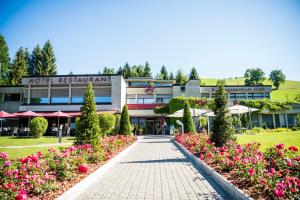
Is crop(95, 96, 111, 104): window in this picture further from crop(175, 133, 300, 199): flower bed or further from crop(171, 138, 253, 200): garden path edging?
crop(175, 133, 300, 199): flower bed

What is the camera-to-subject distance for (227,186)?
5477 mm

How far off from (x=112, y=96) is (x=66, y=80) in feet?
26.9

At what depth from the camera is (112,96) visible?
114ft

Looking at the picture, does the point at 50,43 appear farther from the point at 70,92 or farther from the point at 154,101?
the point at 154,101

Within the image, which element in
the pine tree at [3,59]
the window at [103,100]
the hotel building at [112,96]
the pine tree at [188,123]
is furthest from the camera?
the pine tree at [3,59]

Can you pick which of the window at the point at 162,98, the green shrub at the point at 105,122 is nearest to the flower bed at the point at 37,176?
the green shrub at the point at 105,122

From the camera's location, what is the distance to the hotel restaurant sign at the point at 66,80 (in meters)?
35.0

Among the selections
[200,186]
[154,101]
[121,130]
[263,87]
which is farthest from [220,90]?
[263,87]

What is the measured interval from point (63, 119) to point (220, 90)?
3011 cm

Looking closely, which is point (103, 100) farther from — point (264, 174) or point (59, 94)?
point (264, 174)

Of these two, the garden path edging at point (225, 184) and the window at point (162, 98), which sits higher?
the window at point (162, 98)

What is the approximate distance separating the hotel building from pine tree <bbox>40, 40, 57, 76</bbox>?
740 inches

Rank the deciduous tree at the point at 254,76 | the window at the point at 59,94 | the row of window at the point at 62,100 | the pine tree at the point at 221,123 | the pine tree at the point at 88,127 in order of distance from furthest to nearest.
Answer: the deciduous tree at the point at 254,76 < the window at the point at 59,94 < the row of window at the point at 62,100 < the pine tree at the point at 88,127 < the pine tree at the point at 221,123

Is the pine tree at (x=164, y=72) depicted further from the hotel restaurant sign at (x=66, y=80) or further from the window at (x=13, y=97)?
the window at (x=13, y=97)
